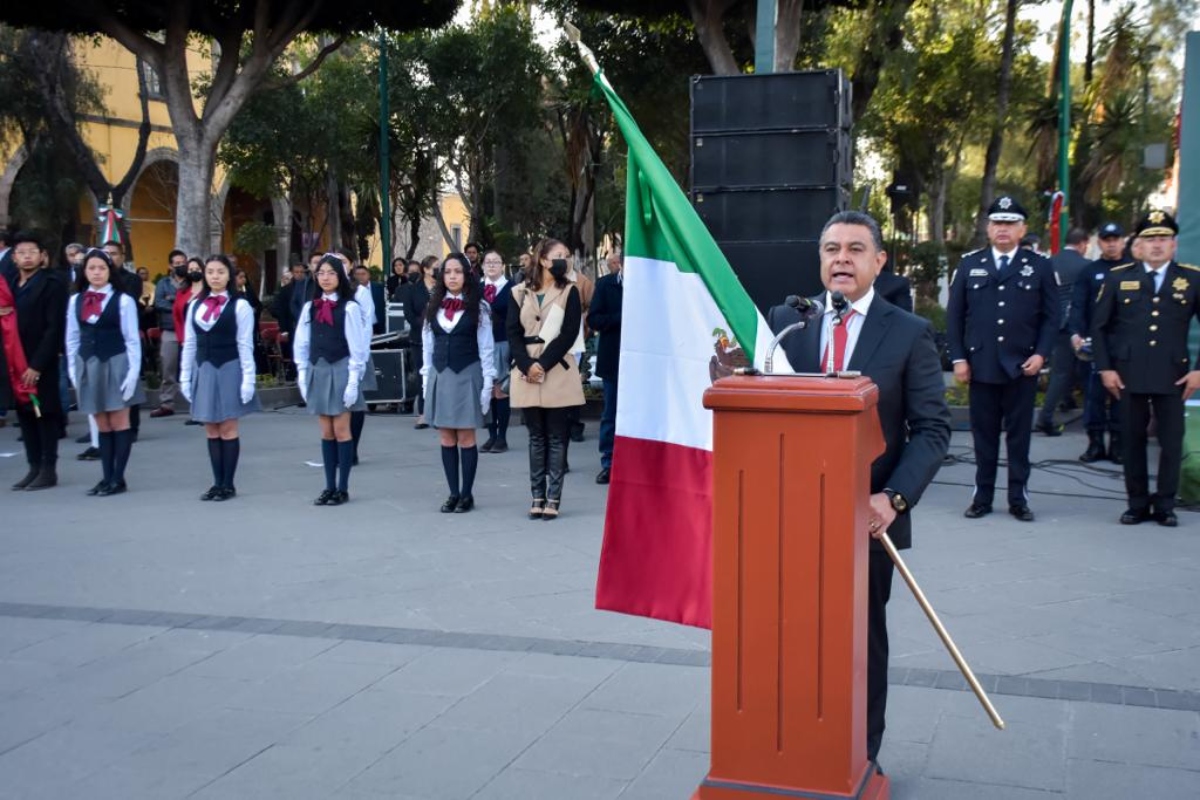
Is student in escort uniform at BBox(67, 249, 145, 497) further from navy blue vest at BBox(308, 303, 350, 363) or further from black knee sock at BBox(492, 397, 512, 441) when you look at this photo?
black knee sock at BBox(492, 397, 512, 441)

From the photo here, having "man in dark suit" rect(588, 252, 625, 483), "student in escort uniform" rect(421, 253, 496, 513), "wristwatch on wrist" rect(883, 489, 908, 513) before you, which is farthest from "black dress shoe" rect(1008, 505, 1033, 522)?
"wristwatch on wrist" rect(883, 489, 908, 513)

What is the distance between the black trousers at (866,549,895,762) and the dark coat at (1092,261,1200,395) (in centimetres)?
505

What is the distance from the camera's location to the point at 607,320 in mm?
10359

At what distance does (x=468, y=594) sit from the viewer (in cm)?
670

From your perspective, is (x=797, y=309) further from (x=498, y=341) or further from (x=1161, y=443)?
(x=498, y=341)

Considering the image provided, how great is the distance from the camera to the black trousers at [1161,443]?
8.25 meters

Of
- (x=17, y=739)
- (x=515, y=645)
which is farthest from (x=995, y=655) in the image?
(x=17, y=739)

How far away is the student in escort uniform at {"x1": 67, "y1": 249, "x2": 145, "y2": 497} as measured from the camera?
991 centimetres

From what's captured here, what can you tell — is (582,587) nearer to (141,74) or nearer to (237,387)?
(237,387)

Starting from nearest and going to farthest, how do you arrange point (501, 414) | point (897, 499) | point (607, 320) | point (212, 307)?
point (897, 499)
point (212, 307)
point (607, 320)
point (501, 414)

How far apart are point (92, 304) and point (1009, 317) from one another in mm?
6761

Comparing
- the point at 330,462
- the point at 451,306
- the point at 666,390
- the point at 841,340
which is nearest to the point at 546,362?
the point at 451,306

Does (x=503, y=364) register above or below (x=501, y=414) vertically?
above

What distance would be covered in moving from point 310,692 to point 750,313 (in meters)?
2.51
